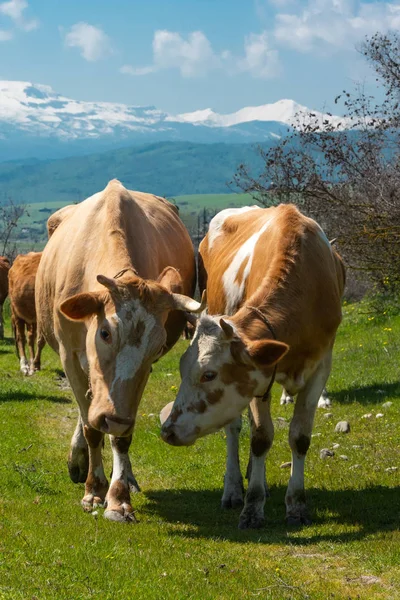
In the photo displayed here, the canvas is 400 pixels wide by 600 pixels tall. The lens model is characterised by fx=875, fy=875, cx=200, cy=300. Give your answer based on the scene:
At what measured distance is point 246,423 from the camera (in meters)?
13.7

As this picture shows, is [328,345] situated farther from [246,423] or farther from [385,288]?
[385,288]

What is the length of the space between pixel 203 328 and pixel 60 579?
291 centimetres

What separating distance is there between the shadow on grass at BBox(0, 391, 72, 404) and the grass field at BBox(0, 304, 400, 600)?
494mm

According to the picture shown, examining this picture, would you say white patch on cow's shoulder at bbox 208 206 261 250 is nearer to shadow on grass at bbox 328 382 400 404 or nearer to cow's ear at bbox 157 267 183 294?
cow's ear at bbox 157 267 183 294

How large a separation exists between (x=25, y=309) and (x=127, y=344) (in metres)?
14.7

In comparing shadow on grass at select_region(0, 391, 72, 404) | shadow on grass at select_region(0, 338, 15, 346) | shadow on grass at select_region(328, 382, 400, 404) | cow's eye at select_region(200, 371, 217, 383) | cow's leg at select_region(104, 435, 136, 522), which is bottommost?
shadow on grass at select_region(0, 338, 15, 346)

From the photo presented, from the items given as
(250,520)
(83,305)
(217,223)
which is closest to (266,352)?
(83,305)

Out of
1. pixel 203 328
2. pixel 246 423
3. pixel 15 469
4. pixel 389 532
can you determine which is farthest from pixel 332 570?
pixel 246 423

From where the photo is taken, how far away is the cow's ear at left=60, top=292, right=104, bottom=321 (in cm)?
789

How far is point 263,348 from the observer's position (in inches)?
304

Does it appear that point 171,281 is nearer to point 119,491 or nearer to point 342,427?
point 119,491

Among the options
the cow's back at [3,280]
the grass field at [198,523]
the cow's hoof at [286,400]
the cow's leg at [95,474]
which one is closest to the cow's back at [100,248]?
the cow's leg at [95,474]

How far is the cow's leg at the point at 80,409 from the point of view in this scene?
920 centimetres

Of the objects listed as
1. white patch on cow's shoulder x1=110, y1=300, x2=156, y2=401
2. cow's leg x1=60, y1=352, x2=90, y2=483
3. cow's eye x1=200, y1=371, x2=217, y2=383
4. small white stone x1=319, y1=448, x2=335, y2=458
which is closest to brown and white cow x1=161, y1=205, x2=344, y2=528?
A: cow's eye x1=200, y1=371, x2=217, y2=383
